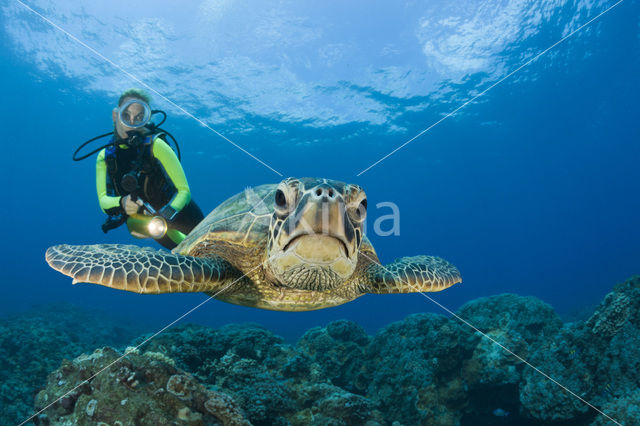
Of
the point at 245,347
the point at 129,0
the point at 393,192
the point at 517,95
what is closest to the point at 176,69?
the point at 129,0

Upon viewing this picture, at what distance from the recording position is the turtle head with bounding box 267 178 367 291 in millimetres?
1957

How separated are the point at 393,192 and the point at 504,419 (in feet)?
170

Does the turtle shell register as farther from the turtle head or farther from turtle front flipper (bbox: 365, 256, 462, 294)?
turtle front flipper (bbox: 365, 256, 462, 294)

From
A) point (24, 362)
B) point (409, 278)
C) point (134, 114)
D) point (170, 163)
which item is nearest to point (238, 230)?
point (409, 278)

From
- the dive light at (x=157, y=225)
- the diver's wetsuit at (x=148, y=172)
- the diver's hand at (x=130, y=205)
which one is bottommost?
the dive light at (x=157, y=225)

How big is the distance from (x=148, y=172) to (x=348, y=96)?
940 inches

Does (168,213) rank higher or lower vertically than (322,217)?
higher

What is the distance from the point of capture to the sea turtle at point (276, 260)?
206cm

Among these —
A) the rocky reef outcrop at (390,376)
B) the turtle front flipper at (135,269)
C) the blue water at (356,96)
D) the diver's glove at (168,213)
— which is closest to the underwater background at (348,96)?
the blue water at (356,96)

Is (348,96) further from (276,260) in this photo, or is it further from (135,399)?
(135,399)

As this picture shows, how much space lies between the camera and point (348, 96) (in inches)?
1041

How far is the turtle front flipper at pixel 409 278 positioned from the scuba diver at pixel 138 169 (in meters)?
3.20

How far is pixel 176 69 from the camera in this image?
24.2m

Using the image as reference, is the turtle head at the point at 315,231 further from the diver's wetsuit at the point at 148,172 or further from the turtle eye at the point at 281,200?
the diver's wetsuit at the point at 148,172
